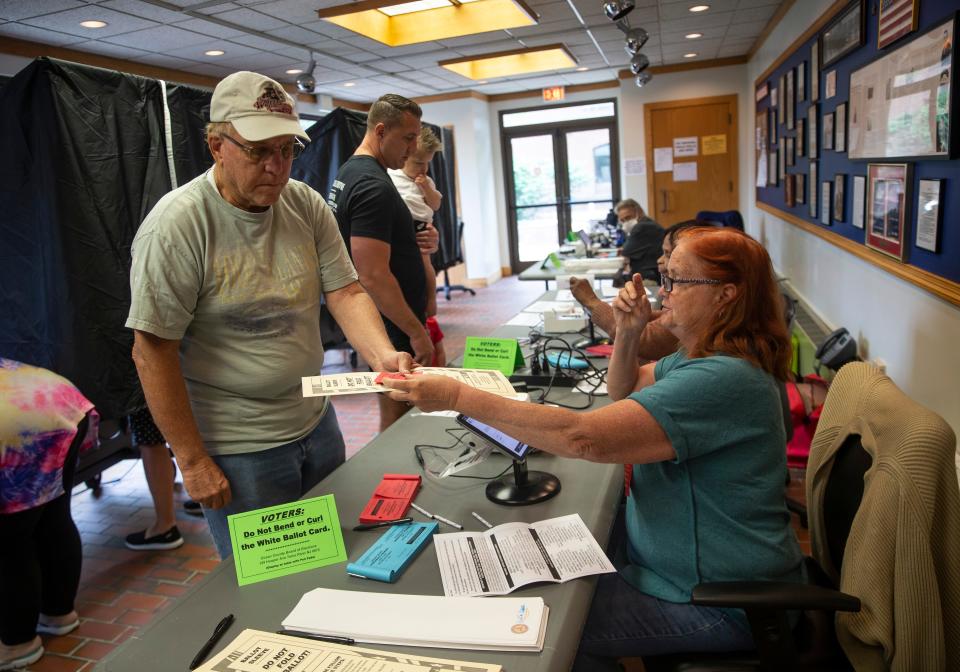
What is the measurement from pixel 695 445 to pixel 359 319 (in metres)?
0.92

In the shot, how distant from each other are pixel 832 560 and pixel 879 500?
1.13 feet

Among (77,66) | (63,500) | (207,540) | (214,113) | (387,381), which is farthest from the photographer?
(207,540)

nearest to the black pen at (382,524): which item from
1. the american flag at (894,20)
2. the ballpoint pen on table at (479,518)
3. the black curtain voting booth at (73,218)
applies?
the ballpoint pen on table at (479,518)

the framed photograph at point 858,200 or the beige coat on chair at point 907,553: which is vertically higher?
the framed photograph at point 858,200

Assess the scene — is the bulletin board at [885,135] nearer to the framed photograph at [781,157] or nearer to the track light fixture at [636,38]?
the framed photograph at [781,157]

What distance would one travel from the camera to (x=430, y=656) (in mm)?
1085

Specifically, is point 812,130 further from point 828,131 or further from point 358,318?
point 358,318

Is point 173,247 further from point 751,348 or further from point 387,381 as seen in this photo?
point 751,348

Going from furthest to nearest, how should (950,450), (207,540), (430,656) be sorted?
(207,540)
(950,450)
(430,656)

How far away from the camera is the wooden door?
8.86 metres

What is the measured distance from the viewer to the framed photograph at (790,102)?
208 inches

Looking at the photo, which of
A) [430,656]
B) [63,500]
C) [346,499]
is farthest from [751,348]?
[63,500]

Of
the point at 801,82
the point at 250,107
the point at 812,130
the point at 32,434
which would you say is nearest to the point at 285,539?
the point at 250,107

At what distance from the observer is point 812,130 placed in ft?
14.7
